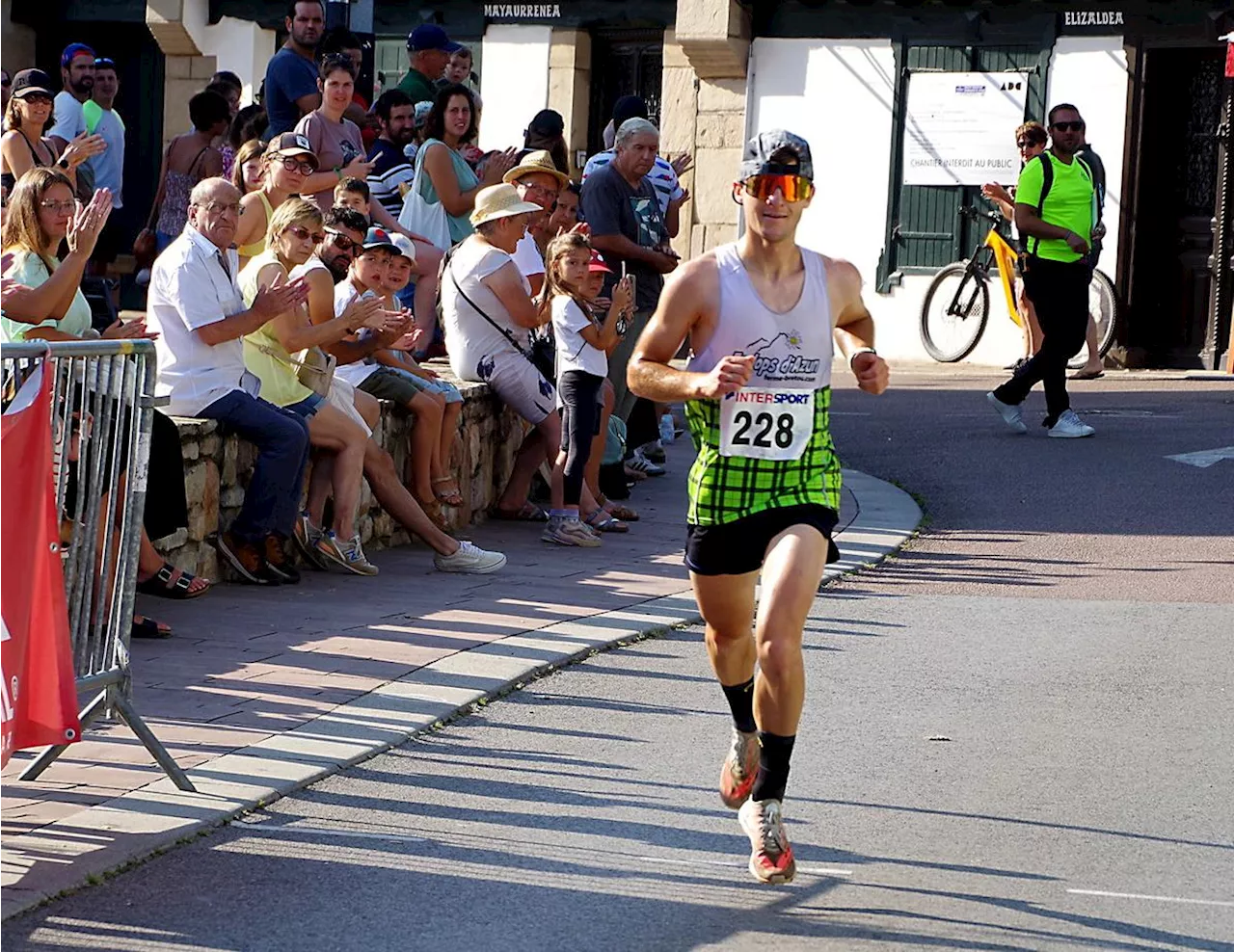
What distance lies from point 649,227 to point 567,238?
1789 mm

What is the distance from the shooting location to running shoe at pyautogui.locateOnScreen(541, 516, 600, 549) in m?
11.2

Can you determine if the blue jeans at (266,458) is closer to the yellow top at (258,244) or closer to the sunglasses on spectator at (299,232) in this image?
the sunglasses on spectator at (299,232)

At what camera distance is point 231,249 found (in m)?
9.48

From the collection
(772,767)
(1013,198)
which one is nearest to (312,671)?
(772,767)

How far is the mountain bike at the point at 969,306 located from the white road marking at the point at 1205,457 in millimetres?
6380

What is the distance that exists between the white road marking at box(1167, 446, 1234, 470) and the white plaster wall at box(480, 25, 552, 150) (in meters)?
11.1

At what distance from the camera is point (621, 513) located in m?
12.0

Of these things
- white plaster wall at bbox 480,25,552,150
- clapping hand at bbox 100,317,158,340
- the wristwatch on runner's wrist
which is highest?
Answer: white plaster wall at bbox 480,25,552,150

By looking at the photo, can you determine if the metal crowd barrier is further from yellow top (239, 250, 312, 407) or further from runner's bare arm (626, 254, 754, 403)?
yellow top (239, 250, 312, 407)

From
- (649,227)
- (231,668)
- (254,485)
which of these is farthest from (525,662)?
(649,227)

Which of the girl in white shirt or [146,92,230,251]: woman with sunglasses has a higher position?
[146,92,230,251]: woman with sunglasses

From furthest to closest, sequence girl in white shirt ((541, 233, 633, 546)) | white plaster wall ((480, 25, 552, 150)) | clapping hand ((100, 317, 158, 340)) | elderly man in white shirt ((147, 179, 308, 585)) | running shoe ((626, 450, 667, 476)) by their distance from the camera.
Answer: white plaster wall ((480, 25, 552, 150)), running shoe ((626, 450, 667, 476)), girl in white shirt ((541, 233, 633, 546)), elderly man in white shirt ((147, 179, 308, 585)), clapping hand ((100, 317, 158, 340))

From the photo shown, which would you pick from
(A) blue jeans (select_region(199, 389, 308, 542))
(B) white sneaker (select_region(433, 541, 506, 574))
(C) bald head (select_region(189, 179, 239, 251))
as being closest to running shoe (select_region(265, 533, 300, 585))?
(A) blue jeans (select_region(199, 389, 308, 542))

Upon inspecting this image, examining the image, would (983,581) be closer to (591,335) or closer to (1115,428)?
(591,335)
